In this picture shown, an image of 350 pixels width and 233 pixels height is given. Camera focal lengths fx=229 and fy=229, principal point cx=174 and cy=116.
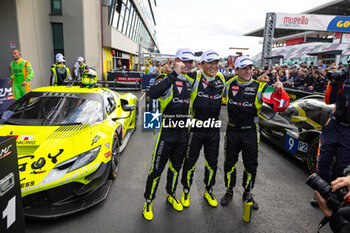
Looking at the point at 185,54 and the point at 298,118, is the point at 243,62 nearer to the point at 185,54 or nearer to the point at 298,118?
the point at 185,54

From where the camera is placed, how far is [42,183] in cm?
226

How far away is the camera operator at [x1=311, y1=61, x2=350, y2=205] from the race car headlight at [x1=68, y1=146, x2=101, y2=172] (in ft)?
9.24

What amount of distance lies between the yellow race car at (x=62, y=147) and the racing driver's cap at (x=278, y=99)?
214 cm

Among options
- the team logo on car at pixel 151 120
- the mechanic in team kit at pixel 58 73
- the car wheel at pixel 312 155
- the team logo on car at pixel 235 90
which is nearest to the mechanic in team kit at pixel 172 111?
the team logo on car at pixel 235 90

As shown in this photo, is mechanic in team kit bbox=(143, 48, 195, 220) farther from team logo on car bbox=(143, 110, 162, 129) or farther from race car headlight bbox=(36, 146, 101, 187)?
team logo on car bbox=(143, 110, 162, 129)

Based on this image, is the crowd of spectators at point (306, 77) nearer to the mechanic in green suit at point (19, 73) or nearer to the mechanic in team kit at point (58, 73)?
the mechanic in team kit at point (58, 73)

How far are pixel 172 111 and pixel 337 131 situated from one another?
1990 millimetres

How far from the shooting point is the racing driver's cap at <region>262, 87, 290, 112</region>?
9.20 ft

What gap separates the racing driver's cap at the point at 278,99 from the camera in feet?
9.20

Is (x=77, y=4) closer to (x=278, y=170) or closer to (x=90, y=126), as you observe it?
(x=90, y=126)

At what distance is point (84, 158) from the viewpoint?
2.62 meters

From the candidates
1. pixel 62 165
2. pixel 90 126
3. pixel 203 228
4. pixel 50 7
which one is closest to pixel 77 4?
pixel 50 7

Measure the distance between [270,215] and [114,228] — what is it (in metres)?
1.85

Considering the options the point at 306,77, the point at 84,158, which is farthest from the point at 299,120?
the point at 306,77
